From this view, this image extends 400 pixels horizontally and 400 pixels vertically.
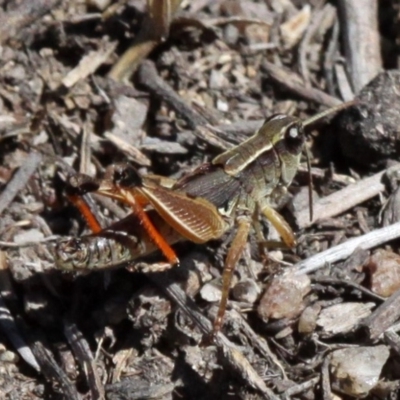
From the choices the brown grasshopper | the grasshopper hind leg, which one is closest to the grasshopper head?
the brown grasshopper

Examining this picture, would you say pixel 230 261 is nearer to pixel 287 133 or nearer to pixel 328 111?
pixel 287 133

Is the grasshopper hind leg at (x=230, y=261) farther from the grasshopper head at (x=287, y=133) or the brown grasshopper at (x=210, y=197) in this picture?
the grasshopper head at (x=287, y=133)

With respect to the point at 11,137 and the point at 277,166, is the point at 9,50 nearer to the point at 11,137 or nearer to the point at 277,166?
the point at 11,137

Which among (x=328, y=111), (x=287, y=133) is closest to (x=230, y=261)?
(x=287, y=133)

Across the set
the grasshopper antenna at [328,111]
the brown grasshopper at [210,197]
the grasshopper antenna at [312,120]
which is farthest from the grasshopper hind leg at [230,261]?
the grasshopper antenna at [328,111]

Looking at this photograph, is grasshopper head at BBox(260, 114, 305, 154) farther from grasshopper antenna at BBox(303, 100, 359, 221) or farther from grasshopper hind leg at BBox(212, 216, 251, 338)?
grasshopper hind leg at BBox(212, 216, 251, 338)

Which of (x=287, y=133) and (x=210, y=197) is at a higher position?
(x=287, y=133)

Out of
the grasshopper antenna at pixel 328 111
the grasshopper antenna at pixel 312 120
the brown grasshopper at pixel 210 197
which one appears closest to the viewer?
the brown grasshopper at pixel 210 197

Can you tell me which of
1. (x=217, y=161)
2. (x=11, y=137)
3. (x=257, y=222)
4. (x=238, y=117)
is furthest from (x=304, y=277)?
(x=11, y=137)

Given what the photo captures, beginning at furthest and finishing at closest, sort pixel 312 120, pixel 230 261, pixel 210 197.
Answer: pixel 312 120 < pixel 210 197 < pixel 230 261
